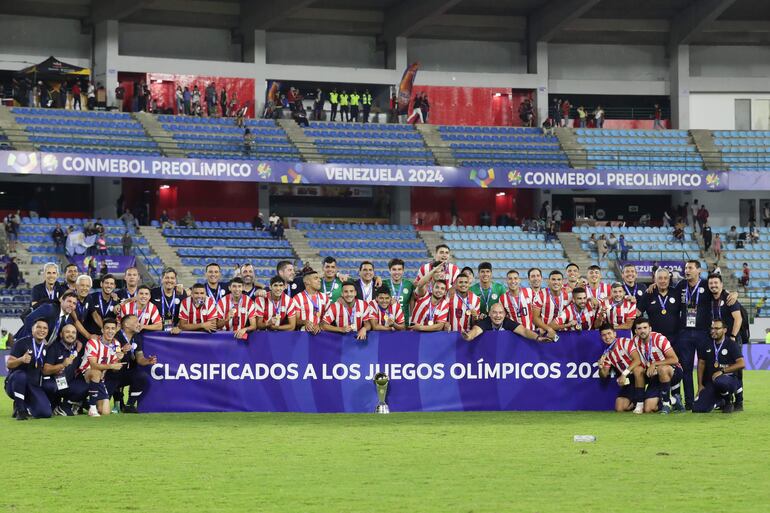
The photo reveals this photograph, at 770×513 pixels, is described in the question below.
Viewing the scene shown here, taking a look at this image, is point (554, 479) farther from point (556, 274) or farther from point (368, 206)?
point (368, 206)

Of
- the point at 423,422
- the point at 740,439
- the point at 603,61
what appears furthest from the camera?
the point at 603,61

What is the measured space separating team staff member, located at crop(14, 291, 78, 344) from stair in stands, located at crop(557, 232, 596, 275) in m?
28.7

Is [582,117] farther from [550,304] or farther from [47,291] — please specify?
[47,291]

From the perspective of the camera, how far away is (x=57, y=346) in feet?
54.2

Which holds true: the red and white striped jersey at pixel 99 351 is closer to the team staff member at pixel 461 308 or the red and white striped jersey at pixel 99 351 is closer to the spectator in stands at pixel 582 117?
the team staff member at pixel 461 308

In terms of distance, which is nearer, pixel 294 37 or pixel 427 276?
pixel 427 276

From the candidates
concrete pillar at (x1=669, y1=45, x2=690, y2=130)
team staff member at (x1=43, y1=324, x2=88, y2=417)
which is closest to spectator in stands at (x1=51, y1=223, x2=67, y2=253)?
team staff member at (x1=43, y1=324, x2=88, y2=417)

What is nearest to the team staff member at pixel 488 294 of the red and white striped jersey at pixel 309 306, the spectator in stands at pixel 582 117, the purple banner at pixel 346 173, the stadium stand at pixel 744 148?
the red and white striped jersey at pixel 309 306

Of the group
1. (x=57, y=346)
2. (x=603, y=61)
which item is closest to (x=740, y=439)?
(x=57, y=346)

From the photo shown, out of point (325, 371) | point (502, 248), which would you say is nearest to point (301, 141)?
point (502, 248)

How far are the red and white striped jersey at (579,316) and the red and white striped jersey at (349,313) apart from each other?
2.73 m

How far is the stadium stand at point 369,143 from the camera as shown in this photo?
4622 cm

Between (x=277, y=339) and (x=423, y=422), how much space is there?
252 cm

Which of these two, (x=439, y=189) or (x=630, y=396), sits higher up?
(x=439, y=189)
